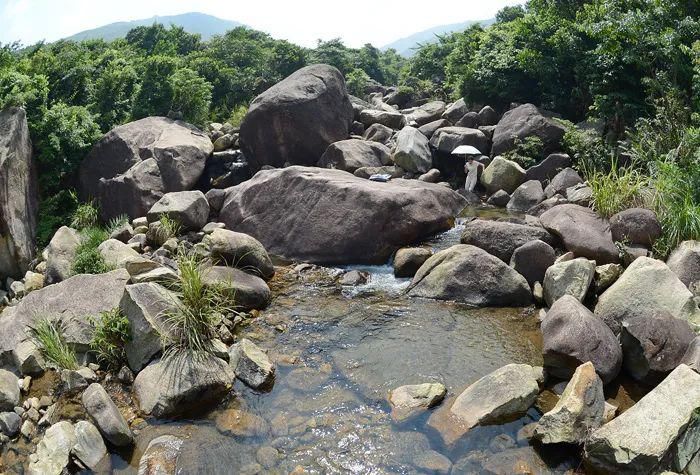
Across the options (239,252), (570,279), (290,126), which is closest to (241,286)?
(239,252)

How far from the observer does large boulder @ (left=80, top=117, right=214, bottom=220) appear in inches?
581

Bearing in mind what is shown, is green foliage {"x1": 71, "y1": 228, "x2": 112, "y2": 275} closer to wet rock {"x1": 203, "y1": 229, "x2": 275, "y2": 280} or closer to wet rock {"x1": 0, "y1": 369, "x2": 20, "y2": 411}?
wet rock {"x1": 203, "y1": 229, "x2": 275, "y2": 280}

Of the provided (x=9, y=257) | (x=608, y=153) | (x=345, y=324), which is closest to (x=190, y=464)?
(x=345, y=324)

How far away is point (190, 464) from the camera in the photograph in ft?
21.5

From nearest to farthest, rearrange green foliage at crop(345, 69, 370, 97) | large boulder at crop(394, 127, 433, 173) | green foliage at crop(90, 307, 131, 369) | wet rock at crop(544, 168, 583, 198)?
green foliage at crop(90, 307, 131, 369), wet rock at crop(544, 168, 583, 198), large boulder at crop(394, 127, 433, 173), green foliage at crop(345, 69, 370, 97)

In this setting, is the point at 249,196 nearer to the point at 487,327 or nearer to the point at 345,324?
the point at 345,324

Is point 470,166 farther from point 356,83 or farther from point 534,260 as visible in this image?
point 356,83

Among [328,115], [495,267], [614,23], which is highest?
[614,23]

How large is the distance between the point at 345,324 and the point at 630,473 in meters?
4.91

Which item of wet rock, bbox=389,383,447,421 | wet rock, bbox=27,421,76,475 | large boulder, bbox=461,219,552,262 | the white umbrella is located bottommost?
wet rock, bbox=389,383,447,421

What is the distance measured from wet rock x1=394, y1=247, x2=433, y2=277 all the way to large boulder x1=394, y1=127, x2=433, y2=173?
5655 millimetres

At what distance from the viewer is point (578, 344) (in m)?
7.18

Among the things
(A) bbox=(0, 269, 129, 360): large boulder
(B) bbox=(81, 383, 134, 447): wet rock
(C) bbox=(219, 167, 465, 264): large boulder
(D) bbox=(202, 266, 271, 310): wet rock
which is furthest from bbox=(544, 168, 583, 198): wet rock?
(B) bbox=(81, 383, 134, 447): wet rock

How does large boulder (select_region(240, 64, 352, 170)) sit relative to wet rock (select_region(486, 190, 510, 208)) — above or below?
above
